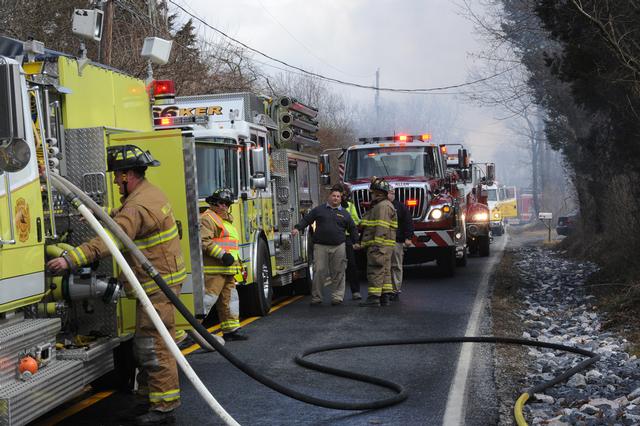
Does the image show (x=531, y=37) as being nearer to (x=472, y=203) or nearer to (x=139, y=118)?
(x=472, y=203)

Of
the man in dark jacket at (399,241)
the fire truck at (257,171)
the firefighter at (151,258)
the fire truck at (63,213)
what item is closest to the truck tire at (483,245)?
the fire truck at (257,171)

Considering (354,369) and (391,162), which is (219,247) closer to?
(354,369)

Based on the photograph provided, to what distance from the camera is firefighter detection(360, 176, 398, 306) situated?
45.7ft

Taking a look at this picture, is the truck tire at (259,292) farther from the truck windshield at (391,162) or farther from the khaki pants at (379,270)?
the truck windshield at (391,162)

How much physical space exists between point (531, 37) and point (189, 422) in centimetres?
2698

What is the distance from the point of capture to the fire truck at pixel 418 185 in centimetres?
1802

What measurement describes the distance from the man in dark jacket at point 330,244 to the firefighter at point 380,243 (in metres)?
0.38

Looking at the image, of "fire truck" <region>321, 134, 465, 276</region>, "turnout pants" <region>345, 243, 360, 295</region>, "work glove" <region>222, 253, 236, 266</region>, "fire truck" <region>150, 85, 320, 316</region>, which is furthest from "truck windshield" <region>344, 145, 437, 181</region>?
"work glove" <region>222, 253, 236, 266</region>

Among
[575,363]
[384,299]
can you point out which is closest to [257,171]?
[384,299]

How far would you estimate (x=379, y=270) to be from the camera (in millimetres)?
13930

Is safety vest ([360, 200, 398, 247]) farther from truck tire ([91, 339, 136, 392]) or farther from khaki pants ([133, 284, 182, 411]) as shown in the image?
khaki pants ([133, 284, 182, 411])

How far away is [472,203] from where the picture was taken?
25828mm

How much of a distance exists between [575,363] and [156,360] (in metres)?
4.32

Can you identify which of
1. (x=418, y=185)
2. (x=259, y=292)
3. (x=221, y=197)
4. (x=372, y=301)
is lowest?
(x=372, y=301)
